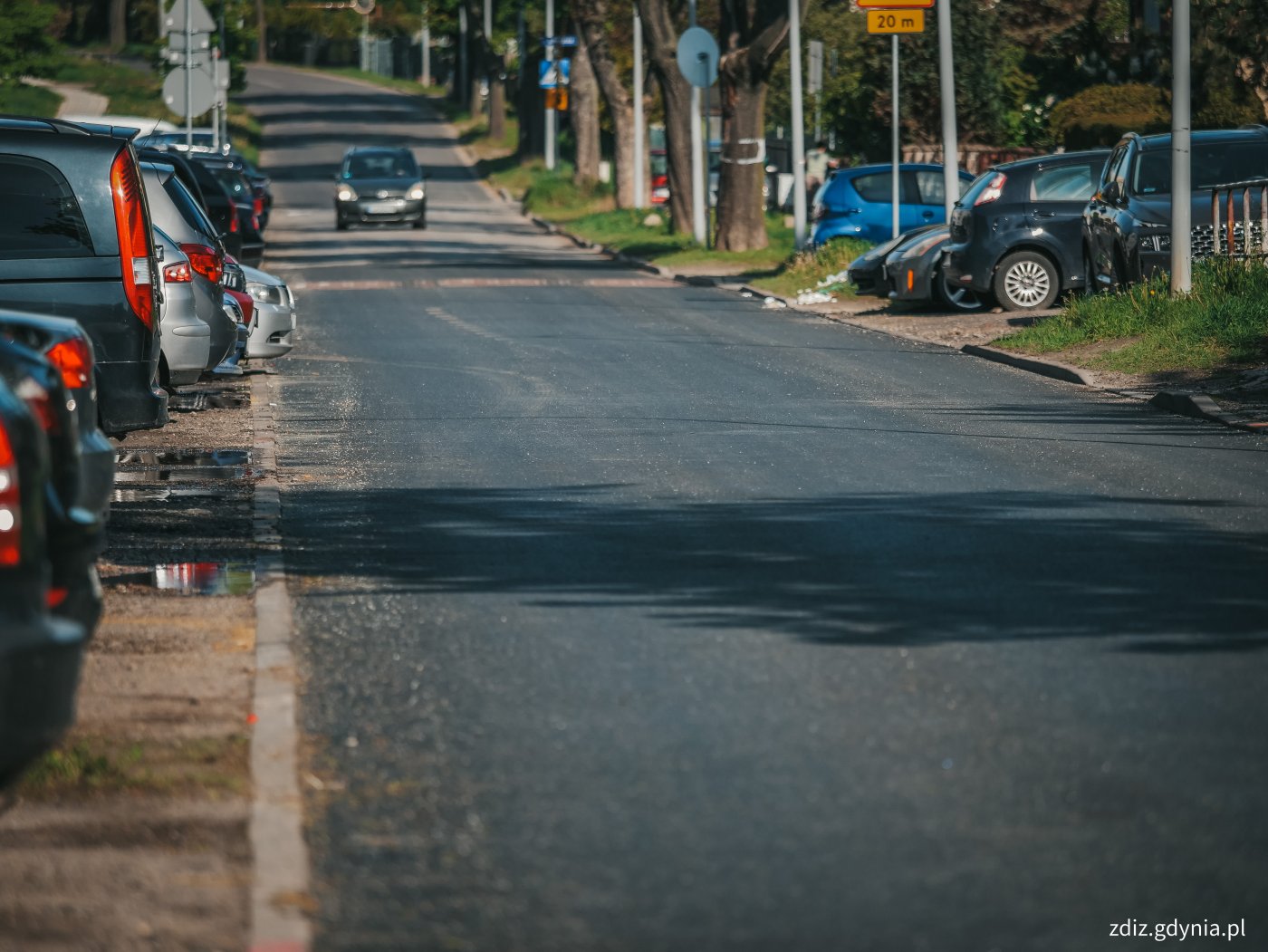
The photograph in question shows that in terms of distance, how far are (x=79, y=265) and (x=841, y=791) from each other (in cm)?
667

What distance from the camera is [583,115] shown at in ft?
192

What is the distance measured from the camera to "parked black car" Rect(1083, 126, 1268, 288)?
20438 millimetres

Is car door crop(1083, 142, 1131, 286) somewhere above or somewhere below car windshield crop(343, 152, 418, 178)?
below

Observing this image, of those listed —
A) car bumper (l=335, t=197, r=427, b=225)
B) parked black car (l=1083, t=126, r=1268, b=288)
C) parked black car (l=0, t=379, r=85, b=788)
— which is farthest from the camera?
car bumper (l=335, t=197, r=427, b=225)

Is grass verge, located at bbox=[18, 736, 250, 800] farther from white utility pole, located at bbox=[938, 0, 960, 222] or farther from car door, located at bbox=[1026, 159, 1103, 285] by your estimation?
white utility pole, located at bbox=[938, 0, 960, 222]

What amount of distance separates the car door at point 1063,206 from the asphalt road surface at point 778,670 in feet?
24.0

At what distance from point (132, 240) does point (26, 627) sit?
21.6 feet

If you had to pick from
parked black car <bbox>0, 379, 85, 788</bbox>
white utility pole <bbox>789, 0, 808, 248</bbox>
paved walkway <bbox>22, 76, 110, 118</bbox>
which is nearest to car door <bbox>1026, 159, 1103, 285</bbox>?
white utility pole <bbox>789, 0, 808, 248</bbox>

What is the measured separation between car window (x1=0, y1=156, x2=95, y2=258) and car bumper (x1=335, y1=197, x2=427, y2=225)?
36.9 meters

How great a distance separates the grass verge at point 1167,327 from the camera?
17.5 meters

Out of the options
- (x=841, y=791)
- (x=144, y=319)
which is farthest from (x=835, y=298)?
(x=841, y=791)

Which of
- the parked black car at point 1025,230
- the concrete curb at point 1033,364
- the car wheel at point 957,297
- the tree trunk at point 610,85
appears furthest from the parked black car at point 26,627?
the tree trunk at point 610,85

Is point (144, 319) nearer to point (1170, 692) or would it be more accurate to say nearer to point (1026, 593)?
point (1026, 593)

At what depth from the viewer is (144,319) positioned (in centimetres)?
1127
